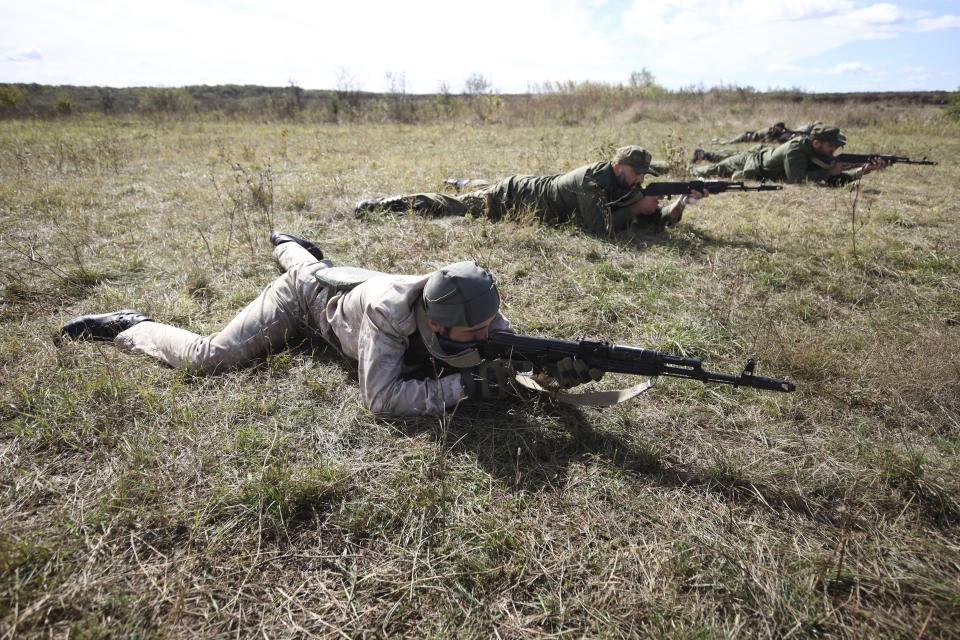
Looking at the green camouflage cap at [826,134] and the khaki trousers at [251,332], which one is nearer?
the khaki trousers at [251,332]

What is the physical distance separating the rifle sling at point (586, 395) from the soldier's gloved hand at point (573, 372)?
18 centimetres

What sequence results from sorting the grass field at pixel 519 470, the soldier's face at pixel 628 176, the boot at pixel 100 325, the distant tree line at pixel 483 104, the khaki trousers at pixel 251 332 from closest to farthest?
the grass field at pixel 519 470
the khaki trousers at pixel 251 332
the boot at pixel 100 325
the soldier's face at pixel 628 176
the distant tree line at pixel 483 104

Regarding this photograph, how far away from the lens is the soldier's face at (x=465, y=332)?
9.53 feet

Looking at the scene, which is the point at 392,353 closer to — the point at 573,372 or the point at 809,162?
the point at 573,372

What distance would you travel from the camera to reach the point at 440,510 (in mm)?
2520

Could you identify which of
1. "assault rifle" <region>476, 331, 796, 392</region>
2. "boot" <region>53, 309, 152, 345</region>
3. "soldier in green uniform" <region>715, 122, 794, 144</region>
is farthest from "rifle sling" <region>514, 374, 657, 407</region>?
"soldier in green uniform" <region>715, 122, 794, 144</region>

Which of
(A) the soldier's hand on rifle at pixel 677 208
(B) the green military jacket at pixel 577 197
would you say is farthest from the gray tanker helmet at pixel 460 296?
(A) the soldier's hand on rifle at pixel 677 208

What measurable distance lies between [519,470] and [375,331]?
3.90 feet

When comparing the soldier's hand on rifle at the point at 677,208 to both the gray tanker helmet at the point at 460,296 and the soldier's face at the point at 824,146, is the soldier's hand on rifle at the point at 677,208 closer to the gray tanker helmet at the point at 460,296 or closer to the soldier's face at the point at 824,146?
the soldier's face at the point at 824,146

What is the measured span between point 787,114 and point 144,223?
21.2m

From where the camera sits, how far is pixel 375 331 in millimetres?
3014

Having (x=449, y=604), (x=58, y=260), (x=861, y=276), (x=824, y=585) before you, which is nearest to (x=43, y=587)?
(x=449, y=604)

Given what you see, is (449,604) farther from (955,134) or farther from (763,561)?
(955,134)

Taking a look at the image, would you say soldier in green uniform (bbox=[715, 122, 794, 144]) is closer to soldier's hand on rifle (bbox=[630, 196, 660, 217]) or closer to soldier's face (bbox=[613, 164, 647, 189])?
soldier's hand on rifle (bbox=[630, 196, 660, 217])
